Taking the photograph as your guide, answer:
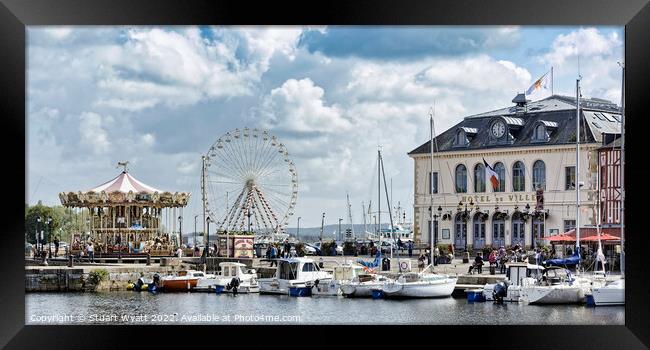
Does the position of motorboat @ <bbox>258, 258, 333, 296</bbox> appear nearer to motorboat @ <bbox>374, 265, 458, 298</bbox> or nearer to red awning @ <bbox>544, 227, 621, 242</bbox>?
motorboat @ <bbox>374, 265, 458, 298</bbox>

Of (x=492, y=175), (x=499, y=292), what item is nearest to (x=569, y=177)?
(x=492, y=175)

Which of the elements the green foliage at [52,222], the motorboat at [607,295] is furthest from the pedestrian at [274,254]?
the green foliage at [52,222]

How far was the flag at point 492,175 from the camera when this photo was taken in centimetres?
3534

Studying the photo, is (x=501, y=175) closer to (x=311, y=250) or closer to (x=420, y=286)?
(x=311, y=250)

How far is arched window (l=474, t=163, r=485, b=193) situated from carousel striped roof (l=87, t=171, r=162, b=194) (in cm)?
983

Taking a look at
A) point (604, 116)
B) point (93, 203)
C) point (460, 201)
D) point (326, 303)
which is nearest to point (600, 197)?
point (604, 116)

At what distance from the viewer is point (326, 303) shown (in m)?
26.1

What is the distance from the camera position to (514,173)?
3641 cm
